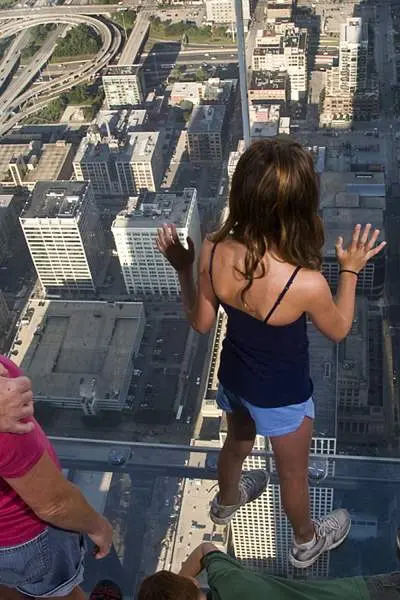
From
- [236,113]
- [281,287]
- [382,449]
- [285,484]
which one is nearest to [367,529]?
[285,484]

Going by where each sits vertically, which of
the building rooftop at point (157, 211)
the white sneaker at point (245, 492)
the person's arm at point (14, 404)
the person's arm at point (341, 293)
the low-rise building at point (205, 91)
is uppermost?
the person's arm at point (14, 404)

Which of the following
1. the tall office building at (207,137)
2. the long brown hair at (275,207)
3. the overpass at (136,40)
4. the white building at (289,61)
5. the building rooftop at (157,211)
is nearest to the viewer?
the long brown hair at (275,207)

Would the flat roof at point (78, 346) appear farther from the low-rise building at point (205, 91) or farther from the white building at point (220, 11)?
the white building at point (220, 11)

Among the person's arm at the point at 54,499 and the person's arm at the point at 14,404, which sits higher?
the person's arm at the point at 14,404

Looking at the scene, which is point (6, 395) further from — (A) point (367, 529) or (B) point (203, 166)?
(B) point (203, 166)

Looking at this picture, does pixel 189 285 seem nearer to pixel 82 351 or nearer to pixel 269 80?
pixel 82 351

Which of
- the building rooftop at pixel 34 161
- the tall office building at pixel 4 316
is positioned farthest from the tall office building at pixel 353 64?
the tall office building at pixel 4 316

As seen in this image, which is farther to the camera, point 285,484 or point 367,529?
point 367,529
